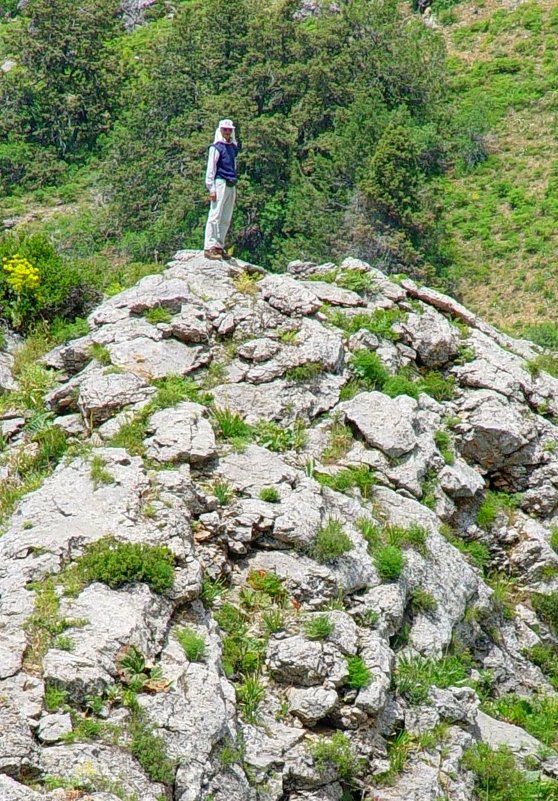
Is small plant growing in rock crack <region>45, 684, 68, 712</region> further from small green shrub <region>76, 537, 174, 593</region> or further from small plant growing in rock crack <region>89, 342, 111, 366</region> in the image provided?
small plant growing in rock crack <region>89, 342, 111, 366</region>

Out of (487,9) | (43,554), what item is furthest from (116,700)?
(487,9)

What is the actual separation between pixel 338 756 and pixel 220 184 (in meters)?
8.45

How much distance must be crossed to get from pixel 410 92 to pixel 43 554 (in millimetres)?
45046

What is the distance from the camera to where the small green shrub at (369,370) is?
43.4 ft

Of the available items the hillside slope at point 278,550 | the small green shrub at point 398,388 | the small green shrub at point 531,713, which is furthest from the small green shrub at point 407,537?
the small green shrub at point 398,388

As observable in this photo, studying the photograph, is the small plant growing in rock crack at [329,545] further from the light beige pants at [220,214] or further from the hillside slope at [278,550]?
the light beige pants at [220,214]

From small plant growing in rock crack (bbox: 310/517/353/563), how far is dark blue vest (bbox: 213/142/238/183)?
20.2 ft

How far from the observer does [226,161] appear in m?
14.5

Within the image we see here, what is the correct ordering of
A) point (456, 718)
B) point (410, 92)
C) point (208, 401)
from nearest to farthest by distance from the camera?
1. point (456, 718)
2. point (208, 401)
3. point (410, 92)

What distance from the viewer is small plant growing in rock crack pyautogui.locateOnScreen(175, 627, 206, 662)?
8.66 metres

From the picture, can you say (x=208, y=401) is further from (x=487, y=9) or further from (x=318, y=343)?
(x=487, y=9)

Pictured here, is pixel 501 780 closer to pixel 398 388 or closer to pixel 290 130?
pixel 398 388

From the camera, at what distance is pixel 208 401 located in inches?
474

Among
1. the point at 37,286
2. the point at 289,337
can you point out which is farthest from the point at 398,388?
the point at 37,286
